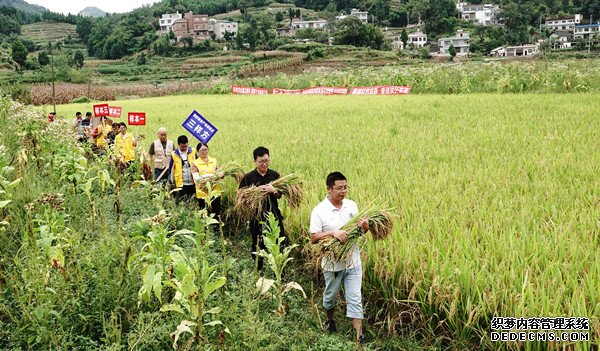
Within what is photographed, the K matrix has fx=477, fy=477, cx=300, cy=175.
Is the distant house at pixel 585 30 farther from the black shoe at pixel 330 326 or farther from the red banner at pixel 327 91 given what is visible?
the black shoe at pixel 330 326

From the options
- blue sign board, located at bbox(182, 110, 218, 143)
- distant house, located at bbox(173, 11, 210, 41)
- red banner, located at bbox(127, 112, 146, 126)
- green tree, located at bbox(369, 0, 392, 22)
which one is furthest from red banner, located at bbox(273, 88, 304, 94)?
green tree, located at bbox(369, 0, 392, 22)

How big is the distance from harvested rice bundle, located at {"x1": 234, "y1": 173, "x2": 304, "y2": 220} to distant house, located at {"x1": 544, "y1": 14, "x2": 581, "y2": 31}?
86.9m

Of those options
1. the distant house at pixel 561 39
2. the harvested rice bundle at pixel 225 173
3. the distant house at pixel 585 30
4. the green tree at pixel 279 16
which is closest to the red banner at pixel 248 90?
the harvested rice bundle at pixel 225 173

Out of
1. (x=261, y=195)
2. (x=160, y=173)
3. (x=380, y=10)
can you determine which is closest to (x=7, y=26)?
(x=380, y=10)

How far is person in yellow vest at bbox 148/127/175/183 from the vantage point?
23.7ft

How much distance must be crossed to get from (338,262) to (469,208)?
172cm

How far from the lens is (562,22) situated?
78.6m

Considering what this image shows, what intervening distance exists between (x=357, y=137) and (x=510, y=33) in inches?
2658

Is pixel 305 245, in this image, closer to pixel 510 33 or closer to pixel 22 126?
pixel 22 126

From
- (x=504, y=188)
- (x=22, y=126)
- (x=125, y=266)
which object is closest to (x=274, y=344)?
(x=125, y=266)

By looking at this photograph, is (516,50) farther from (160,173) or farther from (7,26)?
(7,26)

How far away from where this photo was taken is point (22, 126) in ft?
24.2

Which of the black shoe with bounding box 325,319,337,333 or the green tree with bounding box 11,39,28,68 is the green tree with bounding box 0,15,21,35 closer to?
the green tree with bounding box 11,39,28,68

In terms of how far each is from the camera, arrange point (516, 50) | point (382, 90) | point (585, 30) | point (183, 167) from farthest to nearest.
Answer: point (585, 30) → point (516, 50) → point (382, 90) → point (183, 167)
